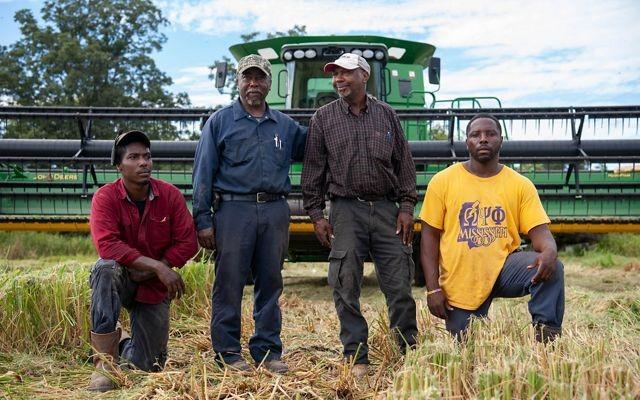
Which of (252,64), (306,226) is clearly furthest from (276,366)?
(306,226)

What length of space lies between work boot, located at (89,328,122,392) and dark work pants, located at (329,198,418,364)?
1.26 meters

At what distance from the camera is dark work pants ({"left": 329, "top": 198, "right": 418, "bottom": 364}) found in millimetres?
4480

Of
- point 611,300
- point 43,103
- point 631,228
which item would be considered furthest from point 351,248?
point 43,103

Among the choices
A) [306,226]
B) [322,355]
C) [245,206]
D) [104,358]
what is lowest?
[322,355]

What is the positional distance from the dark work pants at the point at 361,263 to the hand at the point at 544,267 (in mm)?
768

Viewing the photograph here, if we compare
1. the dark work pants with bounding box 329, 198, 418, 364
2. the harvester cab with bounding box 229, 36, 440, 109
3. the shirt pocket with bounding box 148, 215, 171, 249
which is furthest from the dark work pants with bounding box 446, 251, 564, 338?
the harvester cab with bounding box 229, 36, 440, 109

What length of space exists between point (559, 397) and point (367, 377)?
1.35 m

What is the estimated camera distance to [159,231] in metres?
4.57

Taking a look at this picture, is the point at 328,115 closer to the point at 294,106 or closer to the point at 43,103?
the point at 294,106

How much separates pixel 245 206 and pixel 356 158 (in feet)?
2.28

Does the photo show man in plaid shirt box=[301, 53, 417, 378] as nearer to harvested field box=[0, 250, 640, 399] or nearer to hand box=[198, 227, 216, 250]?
harvested field box=[0, 250, 640, 399]

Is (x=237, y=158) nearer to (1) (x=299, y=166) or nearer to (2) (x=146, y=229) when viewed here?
(2) (x=146, y=229)

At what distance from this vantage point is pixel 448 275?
436cm

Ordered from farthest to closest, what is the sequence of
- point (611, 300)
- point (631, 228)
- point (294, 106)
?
1. point (294, 106)
2. point (631, 228)
3. point (611, 300)
